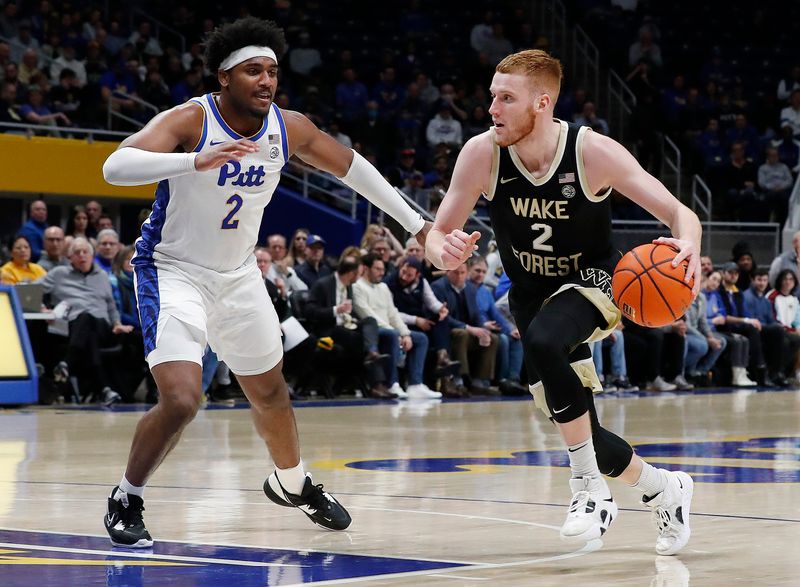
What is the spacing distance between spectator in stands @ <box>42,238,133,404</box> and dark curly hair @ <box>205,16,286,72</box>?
7891 millimetres

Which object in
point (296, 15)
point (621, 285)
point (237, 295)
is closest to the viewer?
point (621, 285)

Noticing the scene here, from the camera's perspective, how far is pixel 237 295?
5.89m

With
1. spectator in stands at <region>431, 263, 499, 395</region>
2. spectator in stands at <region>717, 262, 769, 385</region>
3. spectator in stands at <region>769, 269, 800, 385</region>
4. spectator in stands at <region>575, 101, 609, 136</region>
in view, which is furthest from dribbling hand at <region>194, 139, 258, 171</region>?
spectator in stands at <region>575, 101, 609, 136</region>

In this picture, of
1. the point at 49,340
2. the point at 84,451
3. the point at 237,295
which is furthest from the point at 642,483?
the point at 49,340

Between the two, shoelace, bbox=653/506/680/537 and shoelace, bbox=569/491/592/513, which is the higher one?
shoelace, bbox=569/491/592/513

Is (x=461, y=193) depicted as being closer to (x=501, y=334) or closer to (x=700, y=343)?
(x=501, y=334)

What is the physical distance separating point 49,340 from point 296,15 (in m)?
11.9

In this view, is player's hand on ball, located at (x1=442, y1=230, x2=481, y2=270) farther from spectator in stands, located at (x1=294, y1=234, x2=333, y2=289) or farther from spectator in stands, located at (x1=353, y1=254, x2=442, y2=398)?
spectator in stands, located at (x1=294, y1=234, x2=333, y2=289)

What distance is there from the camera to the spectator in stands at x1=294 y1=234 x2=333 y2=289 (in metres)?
15.5

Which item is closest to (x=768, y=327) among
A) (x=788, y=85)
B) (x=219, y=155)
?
(x=788, y=85)

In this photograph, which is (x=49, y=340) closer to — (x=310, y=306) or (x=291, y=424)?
(x=310, y=306)

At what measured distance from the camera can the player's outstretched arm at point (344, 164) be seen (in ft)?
20.0

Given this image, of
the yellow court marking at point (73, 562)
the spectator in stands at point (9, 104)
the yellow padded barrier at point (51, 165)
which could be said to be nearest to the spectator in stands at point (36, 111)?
the spectator in stands at point (9, 104)

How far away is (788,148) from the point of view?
2458 centimetres
